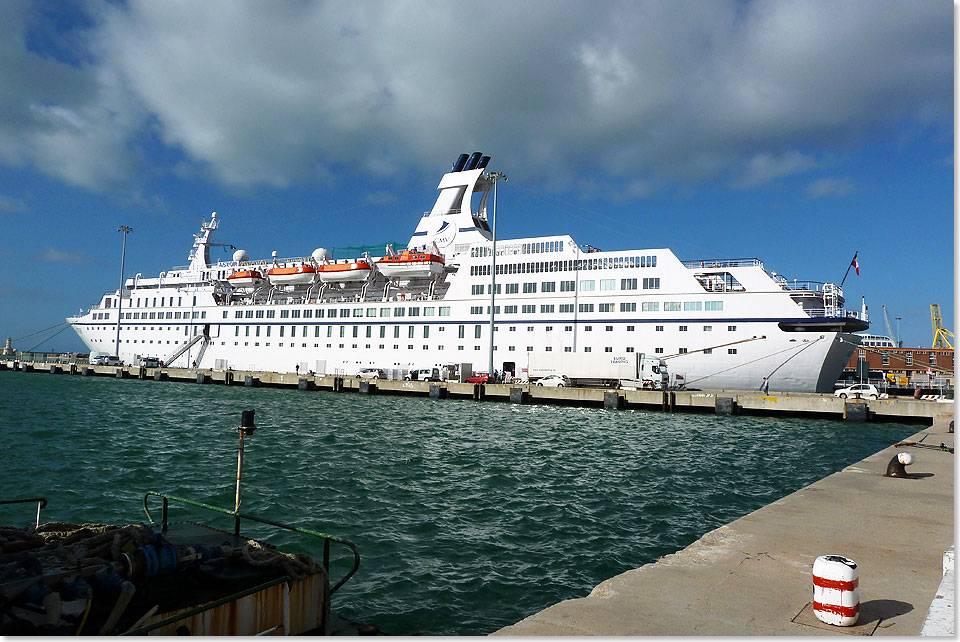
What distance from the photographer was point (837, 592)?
5.57 meters

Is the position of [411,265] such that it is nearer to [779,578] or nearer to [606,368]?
[606,368]

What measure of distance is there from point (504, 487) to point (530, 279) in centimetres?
3466

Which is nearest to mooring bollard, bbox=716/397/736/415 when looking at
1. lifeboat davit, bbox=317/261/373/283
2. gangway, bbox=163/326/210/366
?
lifeboat davit, bbox=317/261/373/283

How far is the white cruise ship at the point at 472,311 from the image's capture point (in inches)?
1593

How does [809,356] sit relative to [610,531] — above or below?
above

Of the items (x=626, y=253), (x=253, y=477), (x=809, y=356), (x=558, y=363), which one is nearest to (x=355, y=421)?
(x=253, y=477)

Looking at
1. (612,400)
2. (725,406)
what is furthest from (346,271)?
(725,406)

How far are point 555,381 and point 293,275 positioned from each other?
3422 cm

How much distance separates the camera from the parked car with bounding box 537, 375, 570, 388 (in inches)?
1727

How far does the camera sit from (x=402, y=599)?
28.9 feet

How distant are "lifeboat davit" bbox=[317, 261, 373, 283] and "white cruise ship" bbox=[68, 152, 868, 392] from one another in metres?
0.16

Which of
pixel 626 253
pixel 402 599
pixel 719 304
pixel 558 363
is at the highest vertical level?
pixel 626 253

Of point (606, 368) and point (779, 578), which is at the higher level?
point (606, 368)

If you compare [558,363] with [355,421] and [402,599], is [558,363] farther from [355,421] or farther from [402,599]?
[402,599]
